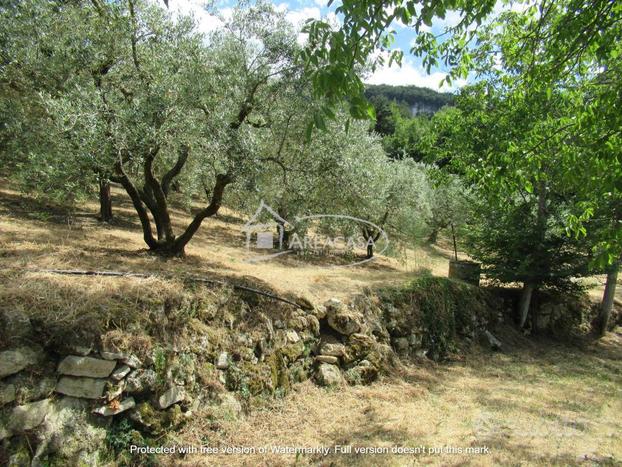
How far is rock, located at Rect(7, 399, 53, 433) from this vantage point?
145 inches

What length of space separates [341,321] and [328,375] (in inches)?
42.9

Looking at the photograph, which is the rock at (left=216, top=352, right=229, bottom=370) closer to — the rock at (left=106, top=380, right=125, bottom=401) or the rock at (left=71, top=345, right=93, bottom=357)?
the rock at (left=106, top=380, right=125, bottom=401)

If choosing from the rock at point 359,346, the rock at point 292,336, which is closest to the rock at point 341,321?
the rock at point 359,346

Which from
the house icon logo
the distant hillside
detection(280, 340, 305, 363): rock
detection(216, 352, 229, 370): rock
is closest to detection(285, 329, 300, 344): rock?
detection(280, 340, 305, 363): rock

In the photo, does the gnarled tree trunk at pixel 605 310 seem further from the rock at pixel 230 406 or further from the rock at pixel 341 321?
the rock at pixel 230 406

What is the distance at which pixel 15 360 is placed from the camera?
3898 millimetres

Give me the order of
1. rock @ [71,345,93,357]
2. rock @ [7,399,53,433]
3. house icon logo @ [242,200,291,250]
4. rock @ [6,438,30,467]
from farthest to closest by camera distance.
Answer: house icon logo @ [242,200,291,250] → rock @ [71,345,93,357] → rock @ [7,399,53,433] → rock @ [6,438,30,467]

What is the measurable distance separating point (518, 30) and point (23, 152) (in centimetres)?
1112

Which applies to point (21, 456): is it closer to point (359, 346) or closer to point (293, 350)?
point (293, 350)

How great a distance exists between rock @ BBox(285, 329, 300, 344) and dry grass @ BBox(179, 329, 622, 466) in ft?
2.41

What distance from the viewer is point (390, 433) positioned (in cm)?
523

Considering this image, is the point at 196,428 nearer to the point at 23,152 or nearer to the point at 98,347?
the point at 98,347

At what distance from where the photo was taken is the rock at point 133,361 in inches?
174

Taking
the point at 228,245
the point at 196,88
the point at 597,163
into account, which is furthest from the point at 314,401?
the point at 228,245
